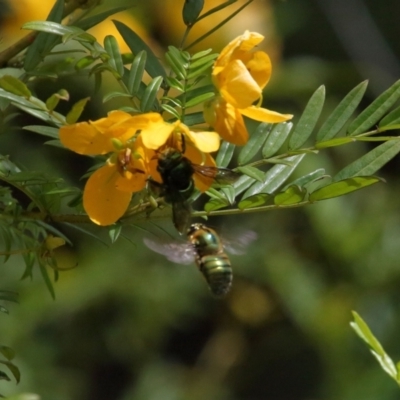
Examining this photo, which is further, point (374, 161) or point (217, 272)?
point (217, 272)

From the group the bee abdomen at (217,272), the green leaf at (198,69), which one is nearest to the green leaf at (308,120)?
the green leaf at (198,69)

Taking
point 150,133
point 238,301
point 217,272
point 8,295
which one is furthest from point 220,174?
point 238,301

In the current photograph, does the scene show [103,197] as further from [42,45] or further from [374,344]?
[374,344]

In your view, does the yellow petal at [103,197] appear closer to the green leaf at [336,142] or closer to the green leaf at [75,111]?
the green leaf at [75,111]

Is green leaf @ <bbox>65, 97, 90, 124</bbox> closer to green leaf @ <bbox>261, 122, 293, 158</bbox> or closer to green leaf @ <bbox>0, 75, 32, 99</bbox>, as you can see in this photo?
green leaf @ <bbox>0, 75, 32, 99</bbox>

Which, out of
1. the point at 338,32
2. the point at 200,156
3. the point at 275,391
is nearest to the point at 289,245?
the point at 275,391
